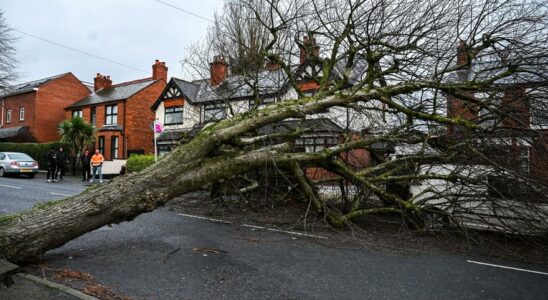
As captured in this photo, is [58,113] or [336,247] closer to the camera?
[336,247]

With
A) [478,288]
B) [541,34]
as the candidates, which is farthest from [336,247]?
[541,34]

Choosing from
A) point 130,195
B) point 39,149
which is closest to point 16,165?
point 39,149

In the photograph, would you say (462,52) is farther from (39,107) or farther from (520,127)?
(39,107)

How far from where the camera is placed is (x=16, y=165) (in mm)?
19438

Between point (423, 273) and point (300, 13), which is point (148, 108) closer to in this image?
point (300, 13)

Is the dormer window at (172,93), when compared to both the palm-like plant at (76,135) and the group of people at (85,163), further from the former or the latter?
the group of people at (85,163)

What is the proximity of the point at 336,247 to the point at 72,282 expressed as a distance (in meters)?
3.92

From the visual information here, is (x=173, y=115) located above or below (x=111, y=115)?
below

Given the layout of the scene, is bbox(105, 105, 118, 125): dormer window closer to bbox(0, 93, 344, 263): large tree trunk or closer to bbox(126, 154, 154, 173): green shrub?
bbox(126, 154, 154, 173): green shrub

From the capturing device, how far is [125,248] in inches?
222

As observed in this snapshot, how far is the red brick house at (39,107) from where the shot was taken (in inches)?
1251

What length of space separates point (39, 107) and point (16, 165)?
15201 mm

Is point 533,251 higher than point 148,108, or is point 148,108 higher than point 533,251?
point 148,108

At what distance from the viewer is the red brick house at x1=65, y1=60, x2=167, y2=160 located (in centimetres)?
2834
